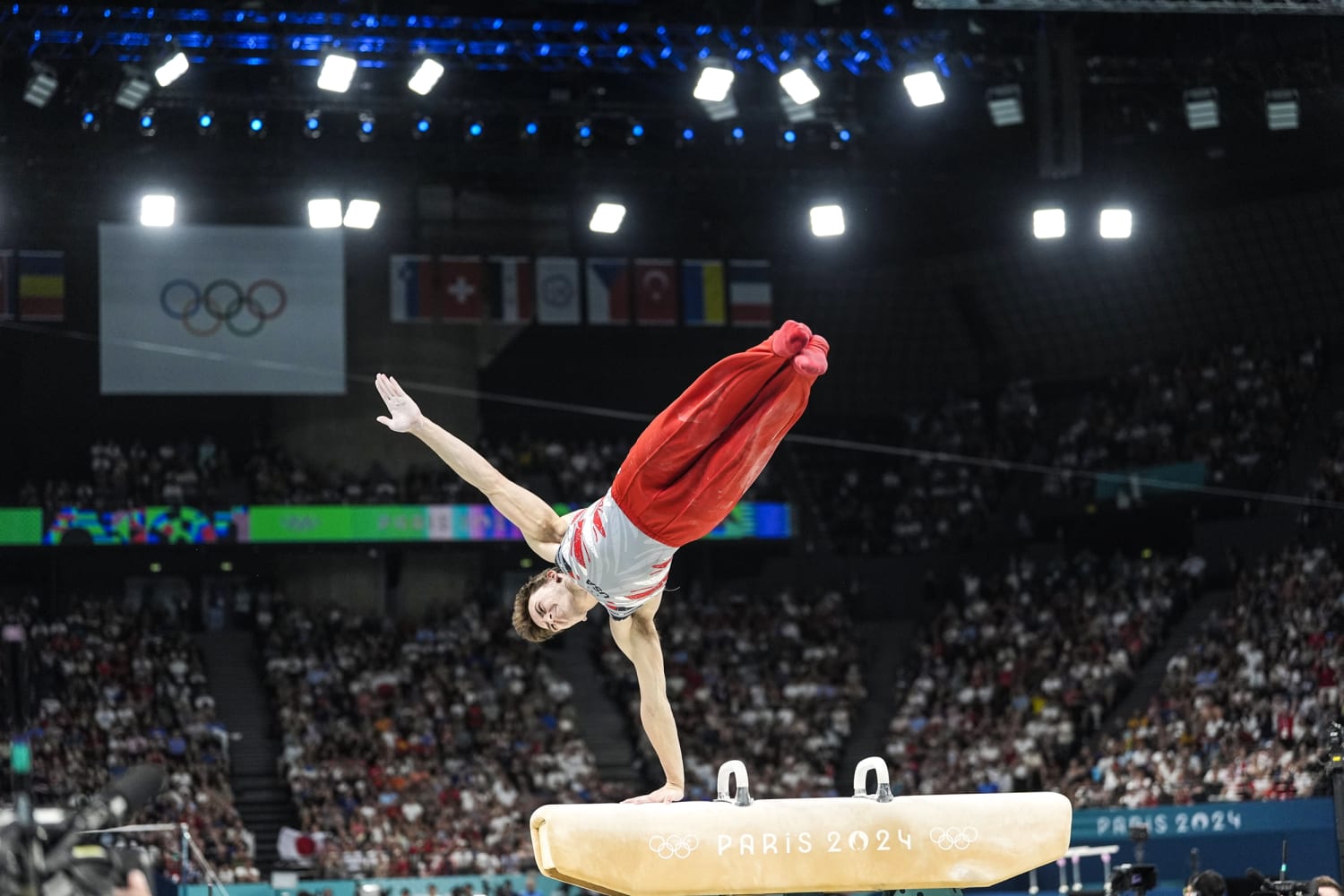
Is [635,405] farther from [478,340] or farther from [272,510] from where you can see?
[272,510]

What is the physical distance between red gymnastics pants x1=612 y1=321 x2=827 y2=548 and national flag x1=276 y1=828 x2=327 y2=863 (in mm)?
12788

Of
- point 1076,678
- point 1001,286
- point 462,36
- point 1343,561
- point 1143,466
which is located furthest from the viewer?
point 1001,286

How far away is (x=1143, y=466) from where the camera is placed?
75.9 feet

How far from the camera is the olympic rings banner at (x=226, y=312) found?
2039cm

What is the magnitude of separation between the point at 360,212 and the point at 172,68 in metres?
2.44

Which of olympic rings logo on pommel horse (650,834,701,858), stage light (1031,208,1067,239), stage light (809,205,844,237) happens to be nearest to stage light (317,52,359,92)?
stage light (809,205,844,237)

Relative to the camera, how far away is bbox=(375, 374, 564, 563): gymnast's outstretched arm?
207 inches

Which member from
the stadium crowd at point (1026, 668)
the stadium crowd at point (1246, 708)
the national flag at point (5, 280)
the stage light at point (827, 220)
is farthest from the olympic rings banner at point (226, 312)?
the stadium crowd at point (1246, 708)

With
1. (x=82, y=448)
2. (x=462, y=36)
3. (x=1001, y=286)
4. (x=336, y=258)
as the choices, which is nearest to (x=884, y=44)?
(x=462, y=36)

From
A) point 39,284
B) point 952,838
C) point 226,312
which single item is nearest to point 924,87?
point 226,312

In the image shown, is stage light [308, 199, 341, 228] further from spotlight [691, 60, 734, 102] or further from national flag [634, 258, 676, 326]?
national flag [634, 258, 676, 326]

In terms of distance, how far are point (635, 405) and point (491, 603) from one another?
650 centimetres

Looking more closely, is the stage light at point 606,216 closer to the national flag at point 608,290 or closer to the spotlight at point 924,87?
the spotlight at point 924,87

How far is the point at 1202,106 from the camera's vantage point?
647 inches
